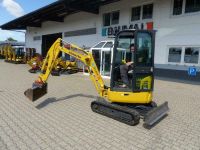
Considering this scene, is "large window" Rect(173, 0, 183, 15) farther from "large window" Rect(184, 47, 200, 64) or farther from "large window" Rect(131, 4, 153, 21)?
"large window" Rect(184, 47, 200, 64)

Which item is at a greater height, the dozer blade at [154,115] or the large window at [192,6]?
the large window at [192,6]

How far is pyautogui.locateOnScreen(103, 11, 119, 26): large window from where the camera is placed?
1624 centimetres

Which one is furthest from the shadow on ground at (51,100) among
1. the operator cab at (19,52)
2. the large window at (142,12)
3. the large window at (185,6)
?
the operator cab at (19,52)

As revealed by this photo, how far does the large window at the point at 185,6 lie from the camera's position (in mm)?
11494

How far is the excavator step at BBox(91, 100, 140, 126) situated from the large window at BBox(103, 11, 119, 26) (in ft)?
38.2

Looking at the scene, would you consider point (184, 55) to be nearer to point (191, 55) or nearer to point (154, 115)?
point (191, 55)

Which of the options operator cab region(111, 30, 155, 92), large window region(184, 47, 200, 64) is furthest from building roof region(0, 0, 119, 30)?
operator cab region(111, 30, 155, 92)

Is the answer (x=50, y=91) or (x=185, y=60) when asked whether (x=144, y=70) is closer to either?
(x=50, y=91)

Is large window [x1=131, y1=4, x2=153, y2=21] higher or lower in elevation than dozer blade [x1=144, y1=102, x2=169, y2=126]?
higher

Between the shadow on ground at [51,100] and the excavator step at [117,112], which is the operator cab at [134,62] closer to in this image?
the excavator step at [117,112]

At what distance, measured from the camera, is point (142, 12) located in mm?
14344

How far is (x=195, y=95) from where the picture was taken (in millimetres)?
8852

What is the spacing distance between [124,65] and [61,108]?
249cm

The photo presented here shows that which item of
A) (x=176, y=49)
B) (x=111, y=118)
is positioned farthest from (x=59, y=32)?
(x=111, y=118)
